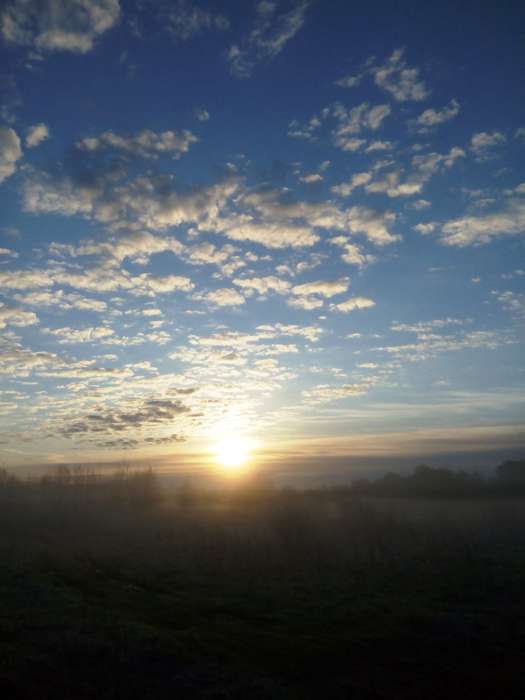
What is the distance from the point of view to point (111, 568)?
2342cm

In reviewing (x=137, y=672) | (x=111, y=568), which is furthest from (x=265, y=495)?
(x=137, y=672)

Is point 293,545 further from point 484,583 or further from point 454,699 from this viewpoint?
point 454,699

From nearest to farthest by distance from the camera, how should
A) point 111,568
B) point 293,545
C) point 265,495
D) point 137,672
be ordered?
point 137,672 → point 111,568 → point 293,545 → point 265,495

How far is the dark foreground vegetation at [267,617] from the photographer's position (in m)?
10.2

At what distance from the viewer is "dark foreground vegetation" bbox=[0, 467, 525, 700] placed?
10.2 metres

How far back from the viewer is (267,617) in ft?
53.1

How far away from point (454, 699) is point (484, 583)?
12.9 m

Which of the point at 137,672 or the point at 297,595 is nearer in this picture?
the point at 137,672

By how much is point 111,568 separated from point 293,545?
13.0 metres

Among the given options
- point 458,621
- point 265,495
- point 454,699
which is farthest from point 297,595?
point 265,495

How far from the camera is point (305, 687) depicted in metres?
10.1

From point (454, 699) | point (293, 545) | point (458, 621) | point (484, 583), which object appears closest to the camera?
point (454, 699)

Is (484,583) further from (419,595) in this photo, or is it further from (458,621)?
(458,621)

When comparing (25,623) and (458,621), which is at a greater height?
(25,623)
